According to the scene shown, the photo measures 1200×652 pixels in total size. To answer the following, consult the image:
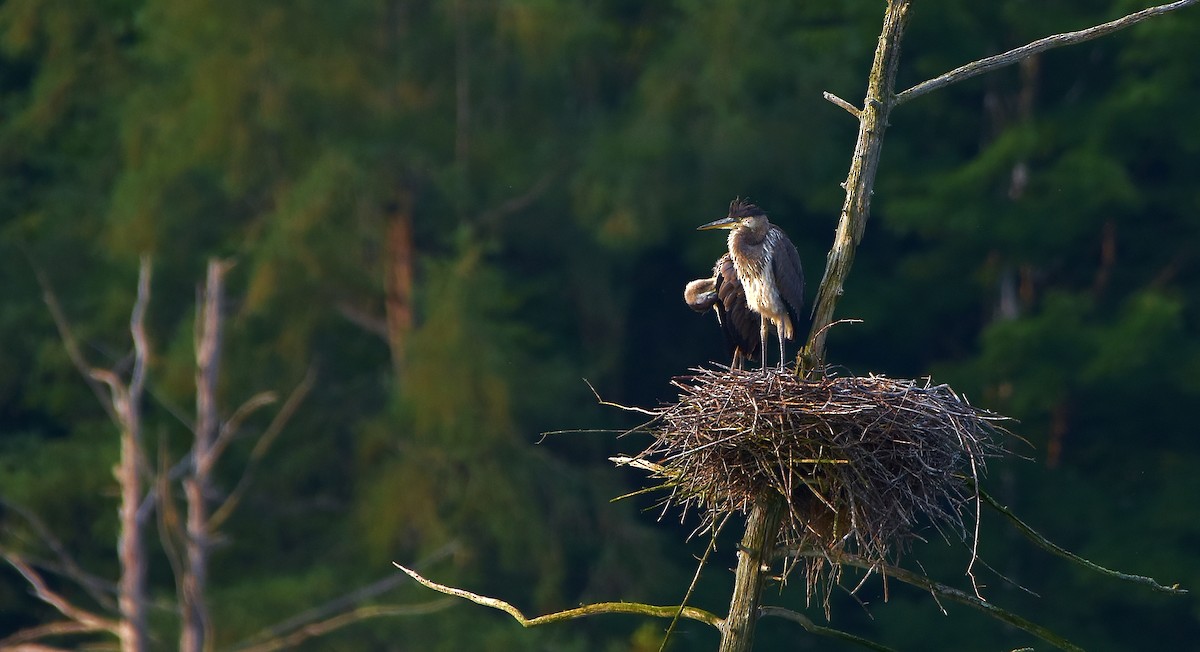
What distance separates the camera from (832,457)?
5039 millimetres

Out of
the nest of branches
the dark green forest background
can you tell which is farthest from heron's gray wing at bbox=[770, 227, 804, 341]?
the dark green forest background

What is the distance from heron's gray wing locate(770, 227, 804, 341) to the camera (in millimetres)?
7621

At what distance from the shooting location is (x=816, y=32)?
17.1m

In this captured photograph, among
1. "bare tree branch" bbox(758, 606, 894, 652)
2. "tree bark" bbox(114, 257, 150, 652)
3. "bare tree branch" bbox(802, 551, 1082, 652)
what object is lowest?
"tree bark" bbox(114, 257, 150, 652)

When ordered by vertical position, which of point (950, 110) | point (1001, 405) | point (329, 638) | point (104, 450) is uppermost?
point (950, 110)

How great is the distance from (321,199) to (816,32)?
508 centimetres

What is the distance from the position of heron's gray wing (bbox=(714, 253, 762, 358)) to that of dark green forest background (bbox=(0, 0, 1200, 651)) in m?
7.13

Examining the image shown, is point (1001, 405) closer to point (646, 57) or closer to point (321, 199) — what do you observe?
point (646, 57)

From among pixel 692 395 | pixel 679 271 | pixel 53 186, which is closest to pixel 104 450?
pixel 53 186

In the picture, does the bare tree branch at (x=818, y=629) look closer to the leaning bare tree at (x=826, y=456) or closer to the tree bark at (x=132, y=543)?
the leaning bare tree at (x=826, y=456)

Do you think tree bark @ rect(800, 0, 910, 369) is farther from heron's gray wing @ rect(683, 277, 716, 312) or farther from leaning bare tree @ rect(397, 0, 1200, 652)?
heron's gray wing @ rect(683, 277, 716, 312)

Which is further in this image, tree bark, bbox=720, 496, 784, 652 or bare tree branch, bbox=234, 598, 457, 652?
bare tree branch, bbox=234, 598, 457, 652

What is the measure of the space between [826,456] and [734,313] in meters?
3.51

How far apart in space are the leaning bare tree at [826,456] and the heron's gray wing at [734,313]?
2.84 metres
